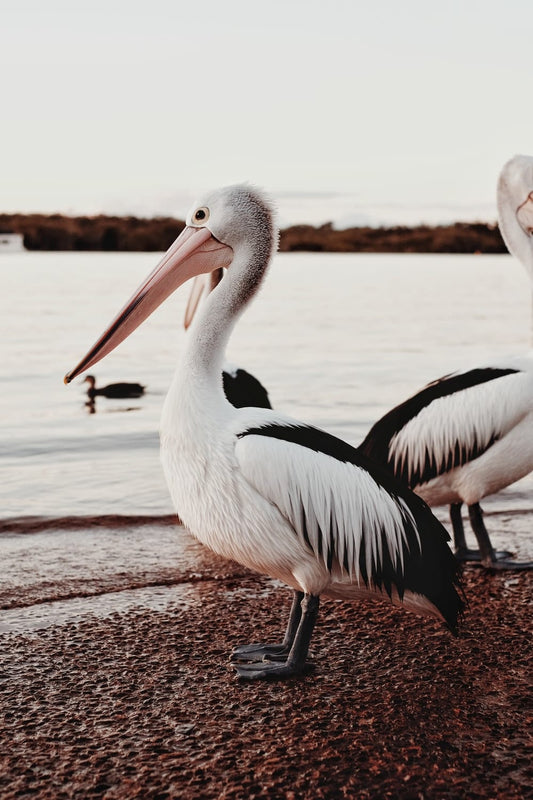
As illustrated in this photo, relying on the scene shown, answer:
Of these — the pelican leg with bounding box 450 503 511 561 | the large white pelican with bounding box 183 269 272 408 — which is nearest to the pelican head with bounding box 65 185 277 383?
the large white pelican with bounding box 183 269 272 408

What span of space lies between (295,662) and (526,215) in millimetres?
3242

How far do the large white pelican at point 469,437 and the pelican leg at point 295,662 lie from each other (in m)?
1.53

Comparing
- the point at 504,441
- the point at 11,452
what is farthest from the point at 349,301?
the point at 504,441

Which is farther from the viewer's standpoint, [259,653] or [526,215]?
[526,215]

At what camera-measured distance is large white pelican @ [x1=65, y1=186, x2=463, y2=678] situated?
3.18 meters

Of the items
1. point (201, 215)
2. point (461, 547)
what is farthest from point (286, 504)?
point (461, 547)

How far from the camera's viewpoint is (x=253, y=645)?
11.6 feet

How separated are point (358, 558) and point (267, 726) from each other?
67 cm

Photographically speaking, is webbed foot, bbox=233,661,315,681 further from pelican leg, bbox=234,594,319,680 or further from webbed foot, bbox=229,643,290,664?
webbed foot, bbox=229,643,290,664

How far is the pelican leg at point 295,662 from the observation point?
127 inches

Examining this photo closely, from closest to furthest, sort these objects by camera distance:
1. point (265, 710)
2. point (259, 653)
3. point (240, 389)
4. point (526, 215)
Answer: point (265, 710) → point (259, 653) → point (526, 215) → point (240, 389)

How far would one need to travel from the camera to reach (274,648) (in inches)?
138

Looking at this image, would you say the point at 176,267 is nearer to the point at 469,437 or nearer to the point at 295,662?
the point at 295,662

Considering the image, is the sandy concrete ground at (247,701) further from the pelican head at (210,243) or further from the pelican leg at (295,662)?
the pelican head at (210,243)
